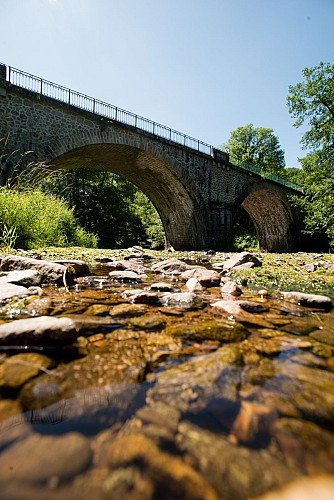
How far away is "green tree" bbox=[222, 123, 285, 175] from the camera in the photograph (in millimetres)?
32000

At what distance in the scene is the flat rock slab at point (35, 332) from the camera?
125 centimetres

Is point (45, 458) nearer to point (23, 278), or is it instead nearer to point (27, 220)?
point (23, 278)

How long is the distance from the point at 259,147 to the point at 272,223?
12.7 metres

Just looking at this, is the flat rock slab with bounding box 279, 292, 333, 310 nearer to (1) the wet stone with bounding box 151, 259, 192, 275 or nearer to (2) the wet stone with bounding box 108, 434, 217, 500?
(2) the wet stone with bounding box 108, 434, 217, 500

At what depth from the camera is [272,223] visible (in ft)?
80.2

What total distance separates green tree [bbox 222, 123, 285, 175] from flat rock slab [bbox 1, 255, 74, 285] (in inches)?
1270

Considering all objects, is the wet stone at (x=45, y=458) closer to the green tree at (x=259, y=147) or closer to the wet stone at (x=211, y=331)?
the wet stone at (x=211, y=331)

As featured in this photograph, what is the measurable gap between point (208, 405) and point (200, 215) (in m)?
14.8

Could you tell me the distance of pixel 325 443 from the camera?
2.45 feet

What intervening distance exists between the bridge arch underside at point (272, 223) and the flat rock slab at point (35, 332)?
76.7 ft

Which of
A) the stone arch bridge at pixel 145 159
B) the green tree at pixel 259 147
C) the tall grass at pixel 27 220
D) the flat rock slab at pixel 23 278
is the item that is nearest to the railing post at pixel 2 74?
the stone arch bridge at pixel 145 159

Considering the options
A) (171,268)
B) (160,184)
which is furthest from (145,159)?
(171,268)

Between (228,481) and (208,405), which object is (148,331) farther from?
(228,481)

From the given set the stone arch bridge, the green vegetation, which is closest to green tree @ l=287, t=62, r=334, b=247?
the stone arch bridge
